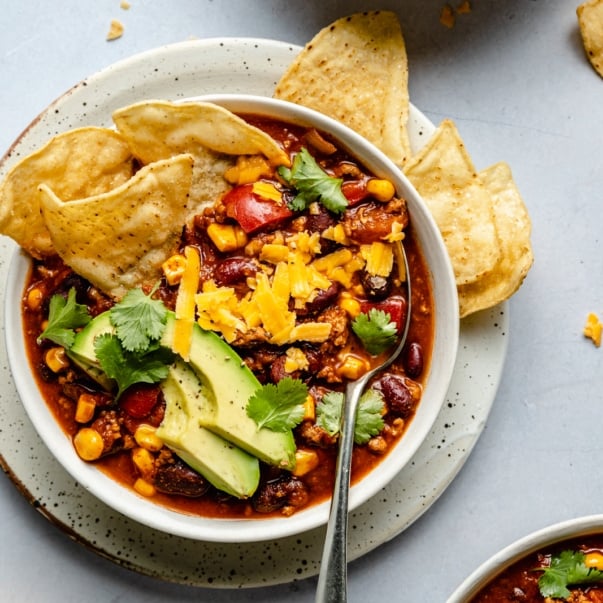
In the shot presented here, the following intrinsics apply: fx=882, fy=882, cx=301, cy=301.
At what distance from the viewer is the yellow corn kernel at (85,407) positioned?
3705 mm

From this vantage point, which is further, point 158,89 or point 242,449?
point 158,89

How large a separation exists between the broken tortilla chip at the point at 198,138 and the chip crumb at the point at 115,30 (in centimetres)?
81

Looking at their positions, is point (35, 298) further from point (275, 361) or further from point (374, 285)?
point (374, 285)

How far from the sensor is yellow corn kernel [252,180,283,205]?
144 inches

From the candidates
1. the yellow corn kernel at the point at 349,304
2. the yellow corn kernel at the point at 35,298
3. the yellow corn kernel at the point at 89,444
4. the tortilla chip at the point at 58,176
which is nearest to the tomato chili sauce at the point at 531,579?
the yellow corn kernel at the point at 349,304

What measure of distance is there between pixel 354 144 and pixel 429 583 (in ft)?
6.93

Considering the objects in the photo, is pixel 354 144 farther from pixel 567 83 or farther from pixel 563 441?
pixel 563 441

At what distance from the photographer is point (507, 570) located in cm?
395

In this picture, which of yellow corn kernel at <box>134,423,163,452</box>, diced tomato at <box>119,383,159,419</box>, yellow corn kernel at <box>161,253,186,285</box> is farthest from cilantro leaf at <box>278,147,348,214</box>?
yellow corn kernel at <box>134,423,163,452</box>

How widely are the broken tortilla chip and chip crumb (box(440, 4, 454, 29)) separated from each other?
118cm

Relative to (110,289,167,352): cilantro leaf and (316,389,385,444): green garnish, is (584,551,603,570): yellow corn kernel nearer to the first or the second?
(316,389,385,444): green garnish

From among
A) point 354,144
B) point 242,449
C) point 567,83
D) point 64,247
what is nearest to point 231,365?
point 242,449

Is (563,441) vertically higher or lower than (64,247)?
lower

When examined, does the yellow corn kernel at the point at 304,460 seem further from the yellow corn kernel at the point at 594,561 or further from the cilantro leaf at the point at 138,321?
the yellow corn kernel at the point at 594,561
